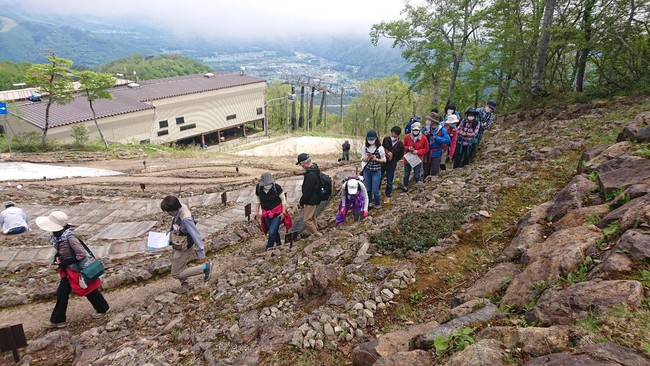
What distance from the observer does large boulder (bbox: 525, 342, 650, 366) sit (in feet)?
6.85

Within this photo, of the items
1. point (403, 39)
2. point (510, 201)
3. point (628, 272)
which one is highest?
point (403, 39)

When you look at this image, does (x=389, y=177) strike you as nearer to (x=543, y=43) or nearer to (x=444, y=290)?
(x=444, y=290)

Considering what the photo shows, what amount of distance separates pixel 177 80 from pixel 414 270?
168 ft

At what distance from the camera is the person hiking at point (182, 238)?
5.45 metres

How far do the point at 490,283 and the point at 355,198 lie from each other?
12.4 ft

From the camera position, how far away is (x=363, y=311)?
4.01m

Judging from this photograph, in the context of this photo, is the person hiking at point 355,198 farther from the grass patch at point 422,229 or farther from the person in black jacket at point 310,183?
the grass patch at point 422,229

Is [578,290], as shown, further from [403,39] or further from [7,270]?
[403,39]

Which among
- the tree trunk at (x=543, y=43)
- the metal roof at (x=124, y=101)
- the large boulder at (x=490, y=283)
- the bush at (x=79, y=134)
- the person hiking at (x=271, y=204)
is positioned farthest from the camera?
the metal roof at (x=124, y=101)

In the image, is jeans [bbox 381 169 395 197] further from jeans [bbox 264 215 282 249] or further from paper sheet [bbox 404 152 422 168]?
jeans [bbox 264 215 282 249]

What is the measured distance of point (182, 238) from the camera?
225 inches

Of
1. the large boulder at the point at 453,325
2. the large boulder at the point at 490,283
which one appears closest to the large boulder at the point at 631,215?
the large boulder at the point at 490,283

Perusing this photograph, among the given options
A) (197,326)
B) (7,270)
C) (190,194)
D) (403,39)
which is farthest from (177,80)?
(197,326)

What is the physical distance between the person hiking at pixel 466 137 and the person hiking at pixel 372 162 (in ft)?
10.3
